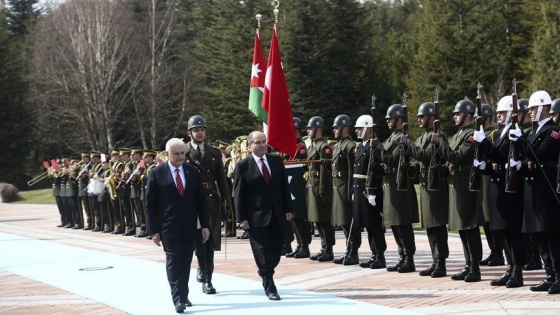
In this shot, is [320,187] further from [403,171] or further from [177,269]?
[177,269]

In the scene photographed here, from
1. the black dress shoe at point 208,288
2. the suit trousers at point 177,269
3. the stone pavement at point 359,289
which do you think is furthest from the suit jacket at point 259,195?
the black dress shoe at point 208,288

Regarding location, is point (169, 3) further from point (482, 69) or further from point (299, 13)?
point (482, 69)

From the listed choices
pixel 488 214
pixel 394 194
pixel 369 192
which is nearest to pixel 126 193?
pixel 369 192

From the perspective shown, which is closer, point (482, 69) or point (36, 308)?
point (36, 308)

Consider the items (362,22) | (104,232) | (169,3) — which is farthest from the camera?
(169,3)

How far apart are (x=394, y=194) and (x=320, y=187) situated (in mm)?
2336

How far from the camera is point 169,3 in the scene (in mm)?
57156

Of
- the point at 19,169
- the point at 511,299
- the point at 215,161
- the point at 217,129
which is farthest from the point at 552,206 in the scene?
the point at 19,169

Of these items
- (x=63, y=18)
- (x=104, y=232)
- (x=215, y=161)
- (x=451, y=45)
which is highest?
(x=63, y=18)

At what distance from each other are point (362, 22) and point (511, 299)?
145 feet

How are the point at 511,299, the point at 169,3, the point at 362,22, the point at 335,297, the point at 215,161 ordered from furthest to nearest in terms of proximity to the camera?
the point at 169,3 → the point at 362,22 → the point at 215,161 → the point at 335,297 → the point at 511,299

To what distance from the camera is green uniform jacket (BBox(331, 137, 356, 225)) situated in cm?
1380

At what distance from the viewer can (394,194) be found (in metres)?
12.3

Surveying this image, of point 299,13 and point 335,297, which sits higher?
point 299,13
